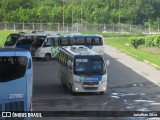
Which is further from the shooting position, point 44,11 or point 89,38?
point 44,11

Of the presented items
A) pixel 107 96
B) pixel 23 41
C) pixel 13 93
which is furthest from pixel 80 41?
pixel 13 93

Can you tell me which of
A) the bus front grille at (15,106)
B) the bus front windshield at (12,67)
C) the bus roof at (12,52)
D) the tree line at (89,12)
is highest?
the bus roof at (12,52)

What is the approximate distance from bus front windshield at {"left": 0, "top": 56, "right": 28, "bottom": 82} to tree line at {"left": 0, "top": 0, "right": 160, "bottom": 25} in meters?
92.6

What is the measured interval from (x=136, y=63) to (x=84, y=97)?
1758 centimetres

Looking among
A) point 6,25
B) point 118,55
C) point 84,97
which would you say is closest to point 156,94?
point 84,97

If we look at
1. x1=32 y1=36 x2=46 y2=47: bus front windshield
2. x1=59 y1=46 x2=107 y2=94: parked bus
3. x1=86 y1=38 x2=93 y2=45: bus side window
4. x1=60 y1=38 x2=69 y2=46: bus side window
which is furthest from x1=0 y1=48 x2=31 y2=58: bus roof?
x1=86 y1=38 x2=93 y2=45: bus side window

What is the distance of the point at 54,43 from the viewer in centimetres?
4269

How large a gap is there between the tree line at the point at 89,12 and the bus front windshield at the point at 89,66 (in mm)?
83137

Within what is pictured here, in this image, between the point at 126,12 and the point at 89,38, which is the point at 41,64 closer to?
the point at 89,38

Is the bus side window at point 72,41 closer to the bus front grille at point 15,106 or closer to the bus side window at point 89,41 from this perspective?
the bus side window at point 89,41

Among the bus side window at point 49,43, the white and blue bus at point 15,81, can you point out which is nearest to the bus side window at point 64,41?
the bus side window at point 49,43

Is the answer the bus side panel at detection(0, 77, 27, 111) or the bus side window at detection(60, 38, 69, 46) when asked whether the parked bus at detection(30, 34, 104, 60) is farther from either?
the bus side panel at detection(0, 77, 27, 111)

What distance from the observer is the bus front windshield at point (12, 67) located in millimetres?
14875

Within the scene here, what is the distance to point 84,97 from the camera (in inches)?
947
